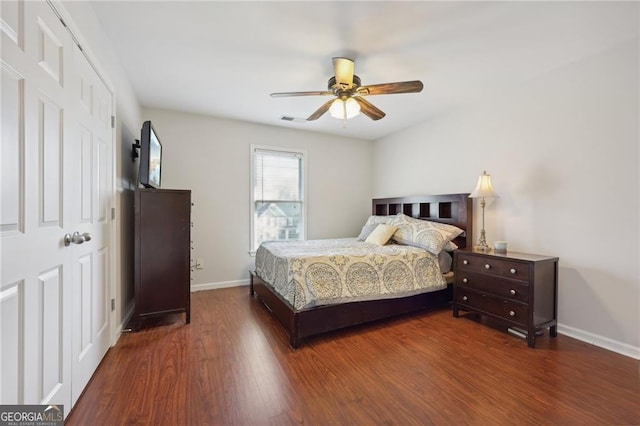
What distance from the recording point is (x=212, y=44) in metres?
2.24

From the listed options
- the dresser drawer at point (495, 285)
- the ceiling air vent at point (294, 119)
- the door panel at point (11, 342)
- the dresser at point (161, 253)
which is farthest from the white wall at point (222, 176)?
the door panel at point (11, 342)

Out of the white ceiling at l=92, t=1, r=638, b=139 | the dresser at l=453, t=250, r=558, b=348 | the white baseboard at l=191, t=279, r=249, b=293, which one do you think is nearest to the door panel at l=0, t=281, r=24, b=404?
the white ceiling at l=92, t=1, r=638, b=139

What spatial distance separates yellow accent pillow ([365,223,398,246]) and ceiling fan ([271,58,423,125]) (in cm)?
146

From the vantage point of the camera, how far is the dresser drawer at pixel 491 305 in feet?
7.70

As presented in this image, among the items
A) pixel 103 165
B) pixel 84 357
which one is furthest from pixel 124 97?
pixel 84 357

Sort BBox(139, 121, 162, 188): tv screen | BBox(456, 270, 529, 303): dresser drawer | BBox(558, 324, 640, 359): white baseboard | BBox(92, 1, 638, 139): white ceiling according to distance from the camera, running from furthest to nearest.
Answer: BBox(139, 121, 162, 188): tv screen → BBox(456, 270, 529, 303): dresser drawer → BBox(558, 324, 640, 359): white baseboard → BBox(92, 1, 638, 139): white ceiling

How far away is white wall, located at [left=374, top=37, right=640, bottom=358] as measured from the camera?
2.19 metres

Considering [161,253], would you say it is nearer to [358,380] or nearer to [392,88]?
[358,380]

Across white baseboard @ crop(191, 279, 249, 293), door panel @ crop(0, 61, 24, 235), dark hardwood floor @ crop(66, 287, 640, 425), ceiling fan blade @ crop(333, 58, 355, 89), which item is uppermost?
ceiling fan blade @ crop(333, 58, 355, 89)

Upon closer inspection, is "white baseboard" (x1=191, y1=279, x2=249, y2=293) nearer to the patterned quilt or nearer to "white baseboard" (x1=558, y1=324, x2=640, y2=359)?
the patterned quilt

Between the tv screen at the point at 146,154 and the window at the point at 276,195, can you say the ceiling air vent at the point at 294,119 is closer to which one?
the window at the point at 276,195

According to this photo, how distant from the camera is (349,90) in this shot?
2.45 meters

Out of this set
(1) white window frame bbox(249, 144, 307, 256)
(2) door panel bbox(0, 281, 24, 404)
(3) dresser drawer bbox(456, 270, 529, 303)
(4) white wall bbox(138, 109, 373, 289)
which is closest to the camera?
(2) door panel bbox(0, 281, 24, 404)

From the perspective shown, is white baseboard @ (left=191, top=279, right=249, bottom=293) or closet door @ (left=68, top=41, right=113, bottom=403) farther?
white baseboard @ (left=191, top=279, right=249, bottom=293)
